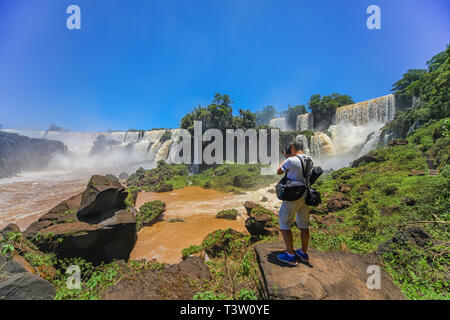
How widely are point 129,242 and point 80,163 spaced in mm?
43973

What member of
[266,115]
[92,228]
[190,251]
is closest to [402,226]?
[190,251]

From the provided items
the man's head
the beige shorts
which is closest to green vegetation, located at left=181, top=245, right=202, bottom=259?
the beige shorts

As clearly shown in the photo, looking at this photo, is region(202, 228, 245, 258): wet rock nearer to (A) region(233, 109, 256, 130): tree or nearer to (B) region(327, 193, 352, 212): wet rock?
(B) region(327, 193, 352, 212): wet rock

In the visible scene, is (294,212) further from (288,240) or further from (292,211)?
(288,240)

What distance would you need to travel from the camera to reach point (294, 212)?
8.25 feet

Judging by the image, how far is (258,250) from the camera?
2.98 meters

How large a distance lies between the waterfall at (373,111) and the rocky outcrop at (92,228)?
30024mm

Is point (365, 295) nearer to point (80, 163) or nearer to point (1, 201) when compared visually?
point (1, 201)

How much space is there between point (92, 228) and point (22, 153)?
41706 mm

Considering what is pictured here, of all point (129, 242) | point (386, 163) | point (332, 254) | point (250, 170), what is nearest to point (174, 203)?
point (129, 242)

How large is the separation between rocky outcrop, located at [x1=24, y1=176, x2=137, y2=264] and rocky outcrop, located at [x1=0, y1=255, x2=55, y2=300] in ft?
4.39

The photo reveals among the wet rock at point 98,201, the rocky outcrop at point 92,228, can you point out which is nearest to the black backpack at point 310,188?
the rocky outcrop at point 92,228

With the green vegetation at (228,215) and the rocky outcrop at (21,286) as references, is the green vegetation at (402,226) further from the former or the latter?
the rocky outcrop at (21,286)

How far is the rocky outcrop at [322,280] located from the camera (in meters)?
2.08
